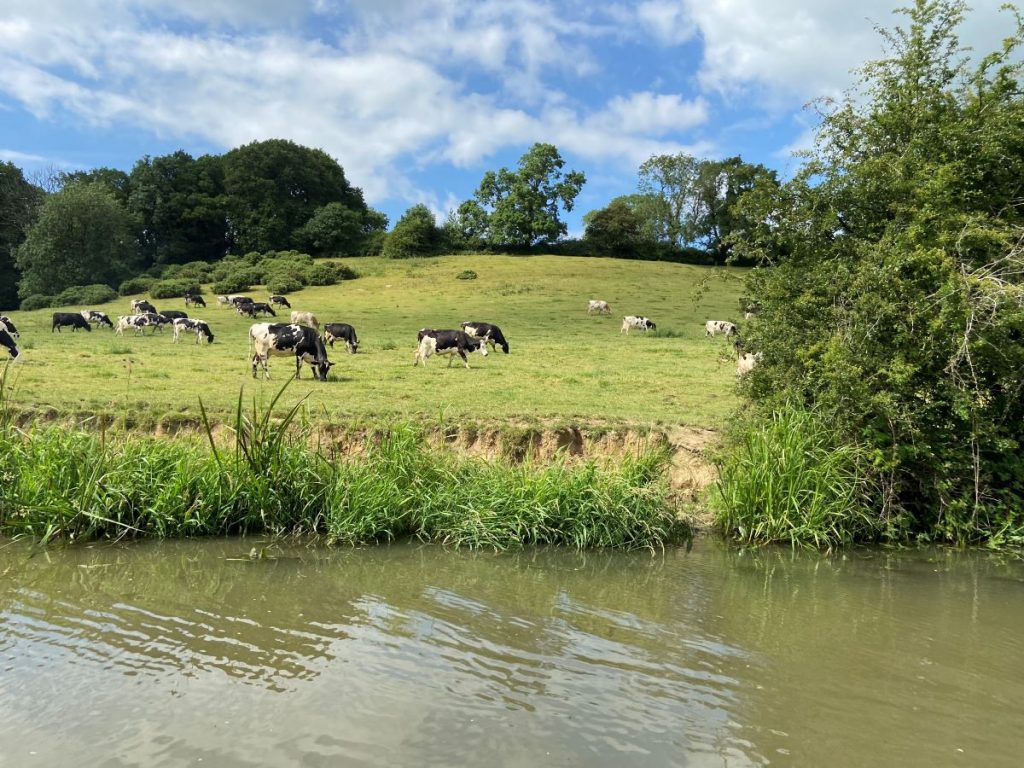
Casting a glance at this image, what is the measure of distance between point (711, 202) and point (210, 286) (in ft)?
197

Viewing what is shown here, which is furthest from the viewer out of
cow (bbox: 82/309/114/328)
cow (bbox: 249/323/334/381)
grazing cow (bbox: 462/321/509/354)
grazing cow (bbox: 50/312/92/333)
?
cow (bbox: 82/309/114/328)

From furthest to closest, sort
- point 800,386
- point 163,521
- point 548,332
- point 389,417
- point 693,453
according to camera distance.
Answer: point 548,332, point 389,417, point 693,453, point 800,386, point 163,521

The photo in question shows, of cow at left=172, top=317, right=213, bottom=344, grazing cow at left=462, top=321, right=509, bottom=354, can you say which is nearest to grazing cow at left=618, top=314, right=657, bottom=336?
grazing cow at left=462, top=321, right=509, bottom=354

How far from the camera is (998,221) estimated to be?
988 cm

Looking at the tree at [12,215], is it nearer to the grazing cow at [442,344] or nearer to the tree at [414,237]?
the tree at [414,237]

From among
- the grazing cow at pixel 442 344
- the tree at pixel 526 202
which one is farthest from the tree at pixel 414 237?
the grazing cow at pixel 442 344

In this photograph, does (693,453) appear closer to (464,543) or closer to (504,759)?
(464,543)

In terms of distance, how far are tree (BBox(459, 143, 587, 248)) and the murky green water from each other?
68.4 m

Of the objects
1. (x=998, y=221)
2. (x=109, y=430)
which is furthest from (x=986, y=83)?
(x=109, y=430)

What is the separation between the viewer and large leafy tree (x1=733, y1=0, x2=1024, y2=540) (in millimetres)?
9398

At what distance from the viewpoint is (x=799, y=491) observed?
31.6 feet

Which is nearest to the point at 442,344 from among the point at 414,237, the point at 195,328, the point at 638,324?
the point at 195,328

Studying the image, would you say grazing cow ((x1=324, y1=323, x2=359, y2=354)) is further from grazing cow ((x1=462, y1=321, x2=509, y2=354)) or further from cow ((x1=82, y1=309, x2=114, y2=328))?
cow ((x1=82, y1=309, x2=114, y2=328))

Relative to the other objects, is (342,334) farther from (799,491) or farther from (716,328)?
(799,491)
